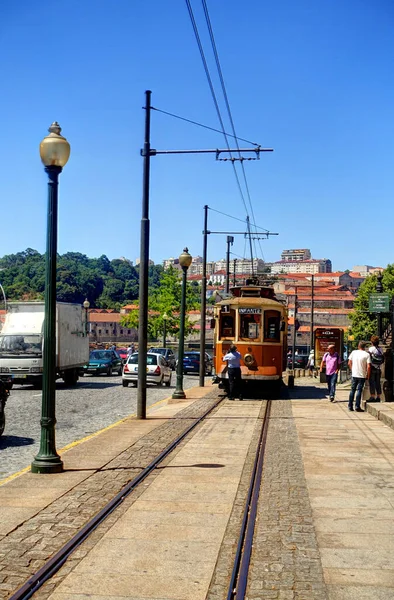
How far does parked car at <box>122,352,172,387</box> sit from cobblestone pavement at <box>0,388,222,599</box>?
18.6 m

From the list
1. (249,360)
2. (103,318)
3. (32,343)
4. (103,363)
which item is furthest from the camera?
(103,318)

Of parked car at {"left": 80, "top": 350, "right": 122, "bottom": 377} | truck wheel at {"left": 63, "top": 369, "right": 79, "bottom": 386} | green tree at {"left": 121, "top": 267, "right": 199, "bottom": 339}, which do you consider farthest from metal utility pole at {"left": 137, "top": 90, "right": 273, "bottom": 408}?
green tree at {"left": 121, "top": 267, "right": 199, "bottom": 339}

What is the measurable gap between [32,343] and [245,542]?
75.9ft

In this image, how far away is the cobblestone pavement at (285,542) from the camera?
5723 millimetres

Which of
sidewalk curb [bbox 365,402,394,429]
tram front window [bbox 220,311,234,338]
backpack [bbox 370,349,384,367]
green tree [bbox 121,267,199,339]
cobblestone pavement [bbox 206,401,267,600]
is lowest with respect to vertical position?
cobblestone pavement [bbox 206,401,267,600]

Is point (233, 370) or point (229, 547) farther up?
point (233, 370)

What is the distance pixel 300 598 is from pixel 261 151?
1374 centimetres

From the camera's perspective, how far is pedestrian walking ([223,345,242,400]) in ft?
77.4

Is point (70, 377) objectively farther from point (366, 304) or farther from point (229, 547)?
point (366, 304)

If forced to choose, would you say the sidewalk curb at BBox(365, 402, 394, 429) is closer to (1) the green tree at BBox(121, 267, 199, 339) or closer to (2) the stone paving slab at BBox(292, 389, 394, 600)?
(2) the stone paving slab at BBox(292, 389, 394, 600)

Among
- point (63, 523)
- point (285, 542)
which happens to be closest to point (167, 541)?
point (285, 542)

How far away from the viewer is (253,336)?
25.7m

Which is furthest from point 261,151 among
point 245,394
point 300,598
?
point 300,598

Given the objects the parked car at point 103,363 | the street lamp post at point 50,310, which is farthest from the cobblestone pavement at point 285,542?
the parked car at point 103,363
